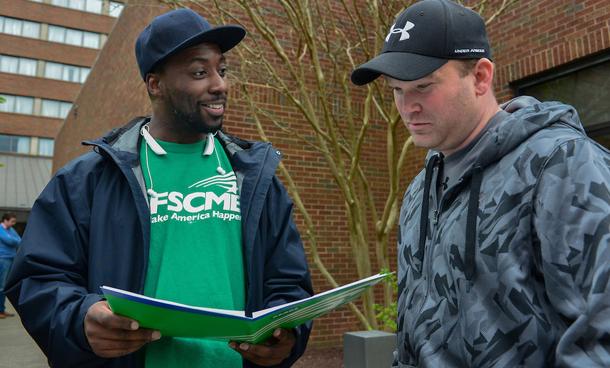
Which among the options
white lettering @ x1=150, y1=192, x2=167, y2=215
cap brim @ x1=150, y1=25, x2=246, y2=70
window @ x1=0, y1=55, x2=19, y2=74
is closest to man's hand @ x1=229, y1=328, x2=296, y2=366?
white lettering @ x1=150, y1=192, x2=167, y2=215

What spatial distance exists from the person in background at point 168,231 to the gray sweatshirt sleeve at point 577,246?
0.82 meters

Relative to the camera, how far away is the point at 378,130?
291 inches

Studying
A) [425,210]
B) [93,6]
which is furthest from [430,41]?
[93,6]

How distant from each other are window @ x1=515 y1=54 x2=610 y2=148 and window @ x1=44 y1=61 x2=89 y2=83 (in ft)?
140

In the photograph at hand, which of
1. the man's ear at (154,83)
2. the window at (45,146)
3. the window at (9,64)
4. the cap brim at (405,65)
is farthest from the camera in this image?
the window at (45,146)

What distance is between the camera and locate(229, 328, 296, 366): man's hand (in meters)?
1.56

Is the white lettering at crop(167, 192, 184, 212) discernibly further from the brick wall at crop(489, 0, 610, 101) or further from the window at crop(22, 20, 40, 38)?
the window at crop(22, 20, 40, 38)

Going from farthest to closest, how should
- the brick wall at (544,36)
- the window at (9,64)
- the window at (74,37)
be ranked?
the window at (74,37)
the window at (9,64)
the brick wall at (544,36)

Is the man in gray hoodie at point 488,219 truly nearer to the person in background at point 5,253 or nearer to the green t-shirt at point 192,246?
the green t-shirt at point 192,246

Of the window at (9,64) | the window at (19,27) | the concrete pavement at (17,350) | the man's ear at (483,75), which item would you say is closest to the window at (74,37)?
the window at (19,27)

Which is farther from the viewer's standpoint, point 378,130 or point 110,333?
point 378,130

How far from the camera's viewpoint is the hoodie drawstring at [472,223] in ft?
4.07

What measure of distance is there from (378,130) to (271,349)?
6.03m

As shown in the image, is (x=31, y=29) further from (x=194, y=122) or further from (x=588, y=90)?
(x=194, y=122)
